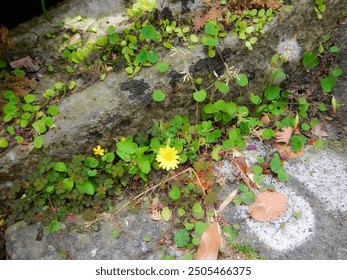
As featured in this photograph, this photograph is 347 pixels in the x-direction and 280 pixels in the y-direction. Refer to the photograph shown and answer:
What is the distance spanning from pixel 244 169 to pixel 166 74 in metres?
0.93

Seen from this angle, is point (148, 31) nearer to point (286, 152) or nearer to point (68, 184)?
point (68, 184)

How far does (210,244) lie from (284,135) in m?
1.08

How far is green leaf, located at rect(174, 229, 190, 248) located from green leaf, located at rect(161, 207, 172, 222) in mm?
137

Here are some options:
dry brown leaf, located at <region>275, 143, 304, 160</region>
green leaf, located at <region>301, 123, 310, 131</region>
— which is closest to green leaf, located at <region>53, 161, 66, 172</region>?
dry brown leaf, located at <region>275, 143, 304, 160</region>

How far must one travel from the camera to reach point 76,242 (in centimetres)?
239

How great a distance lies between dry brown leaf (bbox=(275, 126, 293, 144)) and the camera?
2.75 m

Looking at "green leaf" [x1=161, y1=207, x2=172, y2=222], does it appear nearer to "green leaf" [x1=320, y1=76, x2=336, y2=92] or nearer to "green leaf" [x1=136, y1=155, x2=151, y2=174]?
"green leaf" [x1=136, y1=155, x2=151, y2=174]

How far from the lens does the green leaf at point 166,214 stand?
245 centimetres

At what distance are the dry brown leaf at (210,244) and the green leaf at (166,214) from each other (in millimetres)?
279

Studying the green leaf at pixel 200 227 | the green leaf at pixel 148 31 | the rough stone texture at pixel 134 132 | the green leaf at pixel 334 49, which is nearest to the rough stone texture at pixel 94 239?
the rough stone texture at pixel 134 132

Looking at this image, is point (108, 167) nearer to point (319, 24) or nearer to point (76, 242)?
point (76, 242)

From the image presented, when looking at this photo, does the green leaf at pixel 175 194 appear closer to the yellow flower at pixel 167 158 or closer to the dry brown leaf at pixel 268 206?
the yellow flower at pixel 167 158

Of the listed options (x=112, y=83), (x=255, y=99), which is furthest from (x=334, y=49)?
(x=112, y=83)

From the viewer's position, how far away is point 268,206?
2469 mm
